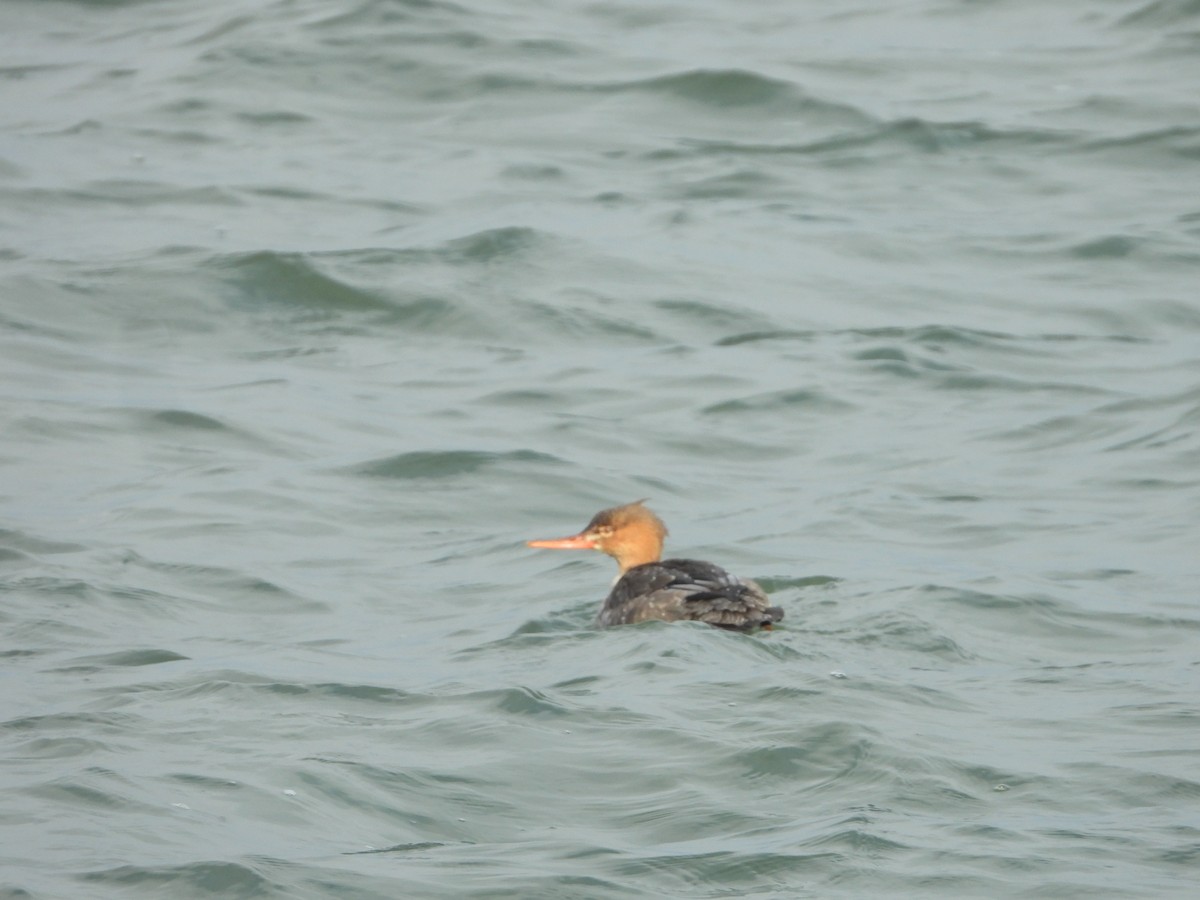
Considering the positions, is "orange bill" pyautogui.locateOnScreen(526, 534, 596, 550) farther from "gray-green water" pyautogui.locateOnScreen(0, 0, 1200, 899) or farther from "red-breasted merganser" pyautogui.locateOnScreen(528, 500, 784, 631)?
"gray-green water" pyautogui.locateOnScreen(0, 0, 1200, 899)

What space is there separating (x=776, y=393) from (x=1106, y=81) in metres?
5.83

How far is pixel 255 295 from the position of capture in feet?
38.9

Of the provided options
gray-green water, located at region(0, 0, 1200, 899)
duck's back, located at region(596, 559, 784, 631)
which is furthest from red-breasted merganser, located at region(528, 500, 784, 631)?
gray-green water, located at region(0, 0, 1200, 899)

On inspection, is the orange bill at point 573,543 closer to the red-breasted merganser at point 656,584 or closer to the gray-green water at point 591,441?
the red-breasted merganser at point 656,584

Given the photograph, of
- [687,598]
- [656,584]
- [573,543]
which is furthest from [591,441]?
[687,598]

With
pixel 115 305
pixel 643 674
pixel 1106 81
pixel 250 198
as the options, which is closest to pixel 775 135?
pixel 1106 81

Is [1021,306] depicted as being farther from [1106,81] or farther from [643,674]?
[643,674]

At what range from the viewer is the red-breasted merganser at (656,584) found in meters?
7.52

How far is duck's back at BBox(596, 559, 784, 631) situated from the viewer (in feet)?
24.6

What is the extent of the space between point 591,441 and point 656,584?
2.45 meters

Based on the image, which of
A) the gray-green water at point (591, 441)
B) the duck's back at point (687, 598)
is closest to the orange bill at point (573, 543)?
the gray-green water at point (591, 441)

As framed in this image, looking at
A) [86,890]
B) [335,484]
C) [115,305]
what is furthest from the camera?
[115,305]

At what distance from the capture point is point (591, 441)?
404 inches

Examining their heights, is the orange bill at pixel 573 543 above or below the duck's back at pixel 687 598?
below
